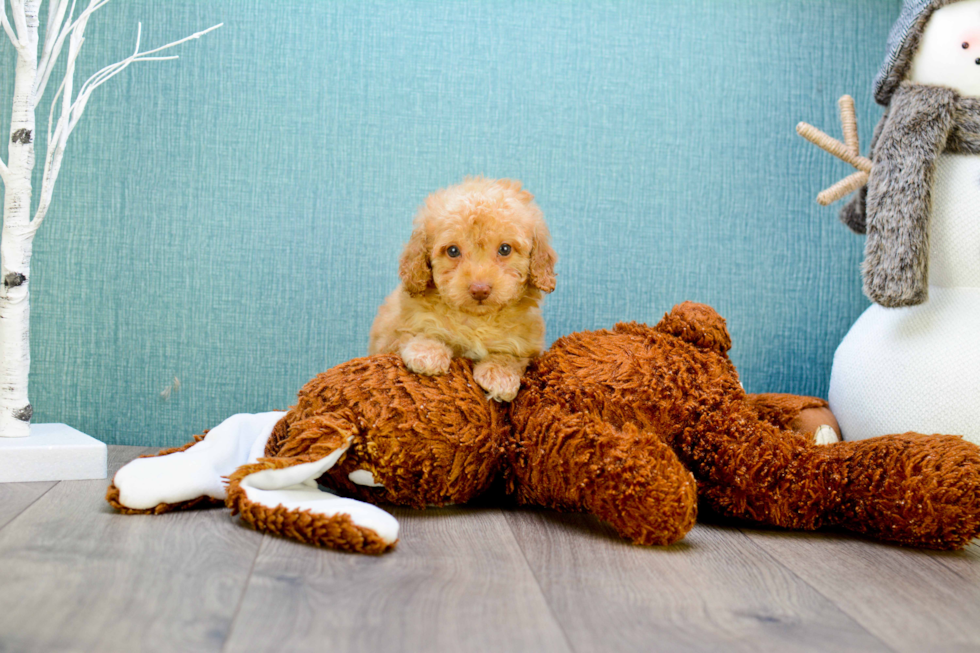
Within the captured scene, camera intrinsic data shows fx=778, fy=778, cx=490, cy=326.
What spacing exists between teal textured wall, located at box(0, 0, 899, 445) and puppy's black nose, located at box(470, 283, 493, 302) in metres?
0.70

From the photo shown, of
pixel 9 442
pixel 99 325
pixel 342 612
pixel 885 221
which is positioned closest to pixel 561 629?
pixel 342 612

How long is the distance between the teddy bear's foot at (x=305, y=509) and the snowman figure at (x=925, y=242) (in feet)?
3.08

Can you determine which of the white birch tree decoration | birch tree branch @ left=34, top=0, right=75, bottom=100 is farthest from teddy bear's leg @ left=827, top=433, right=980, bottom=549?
birch tree branch @ left=34, top=0, right=75, bottom=100

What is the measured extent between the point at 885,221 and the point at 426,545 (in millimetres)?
970

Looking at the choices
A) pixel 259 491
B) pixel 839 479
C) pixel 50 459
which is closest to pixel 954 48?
pixel 839 479

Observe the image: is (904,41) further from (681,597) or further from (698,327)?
(681,597)

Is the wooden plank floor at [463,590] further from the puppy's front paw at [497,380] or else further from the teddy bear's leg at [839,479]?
the puppy's front paw at [497,380]

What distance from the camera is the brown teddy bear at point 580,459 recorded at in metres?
1.09

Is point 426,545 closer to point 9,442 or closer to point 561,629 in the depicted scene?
point 561,629

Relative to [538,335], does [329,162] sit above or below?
above

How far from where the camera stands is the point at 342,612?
808mm

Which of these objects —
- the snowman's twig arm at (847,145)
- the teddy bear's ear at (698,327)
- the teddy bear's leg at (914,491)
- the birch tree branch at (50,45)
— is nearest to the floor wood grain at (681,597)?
the teddy bear's leg at (914,491)

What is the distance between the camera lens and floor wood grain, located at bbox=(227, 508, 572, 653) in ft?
2.46

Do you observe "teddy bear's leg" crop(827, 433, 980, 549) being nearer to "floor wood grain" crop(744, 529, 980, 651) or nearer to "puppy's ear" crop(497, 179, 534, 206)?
"floor wood grain" crop(744, 529, 980, 651)
